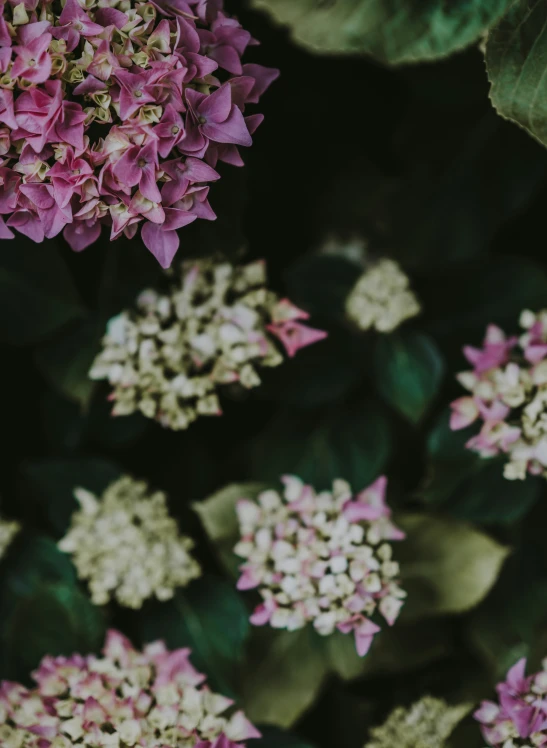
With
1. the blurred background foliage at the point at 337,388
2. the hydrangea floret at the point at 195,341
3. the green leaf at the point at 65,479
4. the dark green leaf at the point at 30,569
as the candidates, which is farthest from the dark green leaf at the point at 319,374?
the dark green leaf at the point at 30,569

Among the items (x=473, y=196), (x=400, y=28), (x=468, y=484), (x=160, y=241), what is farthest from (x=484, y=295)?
(x=160, y=241)

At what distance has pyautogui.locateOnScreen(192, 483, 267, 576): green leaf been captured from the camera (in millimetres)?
930

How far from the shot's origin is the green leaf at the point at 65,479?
100 cm

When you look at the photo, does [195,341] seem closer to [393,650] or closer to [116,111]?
[116,111]

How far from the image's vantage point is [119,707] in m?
0.77

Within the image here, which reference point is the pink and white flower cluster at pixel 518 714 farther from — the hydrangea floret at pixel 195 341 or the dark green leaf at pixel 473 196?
the dark green leaf at pixel 473 196

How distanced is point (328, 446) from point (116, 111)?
499 millimetres

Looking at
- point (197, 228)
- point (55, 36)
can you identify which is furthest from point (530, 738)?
point (55, 36)

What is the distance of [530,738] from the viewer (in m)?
0.75

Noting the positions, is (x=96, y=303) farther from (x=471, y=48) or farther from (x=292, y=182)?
(x=471, y=48)

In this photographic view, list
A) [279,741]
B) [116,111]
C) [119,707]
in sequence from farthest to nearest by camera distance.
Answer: [279,741] < [119,707] < [116,111]

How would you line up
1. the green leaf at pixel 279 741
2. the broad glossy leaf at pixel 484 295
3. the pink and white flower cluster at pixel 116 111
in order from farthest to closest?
1. the broad glossy leaf at pixel 484 295
2. the green leaf at pixel 279 741
3. the pink and white flower cluster at pixel 116 111

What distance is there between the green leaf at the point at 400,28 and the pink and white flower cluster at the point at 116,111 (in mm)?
151

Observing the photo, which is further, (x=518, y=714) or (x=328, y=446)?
(x=328, y=446)
